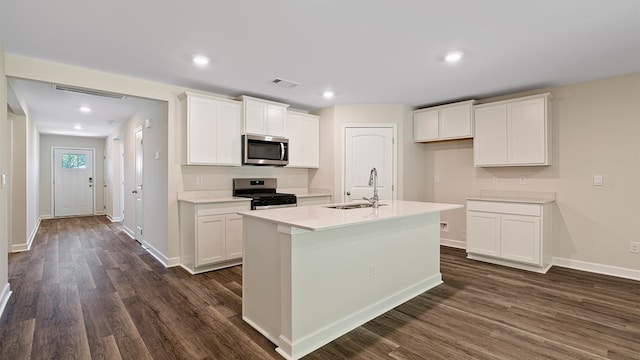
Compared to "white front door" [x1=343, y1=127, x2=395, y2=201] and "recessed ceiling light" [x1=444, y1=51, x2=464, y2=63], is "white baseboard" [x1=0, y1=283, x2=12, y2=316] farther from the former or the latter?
"recessed ceiling light" [x1=444, y1=51, x2=464, y2=63]

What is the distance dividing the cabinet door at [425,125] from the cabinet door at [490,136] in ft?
1.99

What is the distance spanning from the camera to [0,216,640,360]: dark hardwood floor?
6.86 ft

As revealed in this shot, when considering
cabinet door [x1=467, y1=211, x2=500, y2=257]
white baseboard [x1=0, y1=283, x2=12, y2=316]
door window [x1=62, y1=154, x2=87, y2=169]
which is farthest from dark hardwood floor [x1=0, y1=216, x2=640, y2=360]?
door window [x1=62, y1=154, x2=87, y2=169]

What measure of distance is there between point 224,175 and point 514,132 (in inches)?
160

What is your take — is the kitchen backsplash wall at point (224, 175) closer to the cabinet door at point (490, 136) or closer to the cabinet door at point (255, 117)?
the cabinet door at point (255, 117)

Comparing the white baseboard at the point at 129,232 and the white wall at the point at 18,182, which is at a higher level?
the white wall at the point at 18,182

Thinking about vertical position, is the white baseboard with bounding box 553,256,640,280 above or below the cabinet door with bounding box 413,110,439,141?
below

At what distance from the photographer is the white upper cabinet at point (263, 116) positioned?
4.26 meters

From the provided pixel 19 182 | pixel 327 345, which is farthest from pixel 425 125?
pixel 19 182

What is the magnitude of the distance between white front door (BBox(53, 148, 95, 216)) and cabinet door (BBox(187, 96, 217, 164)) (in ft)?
22.9

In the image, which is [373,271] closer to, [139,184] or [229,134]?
[229,134]

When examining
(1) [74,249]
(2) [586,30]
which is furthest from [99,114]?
(2) [586,30]

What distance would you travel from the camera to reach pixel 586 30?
2457 mm

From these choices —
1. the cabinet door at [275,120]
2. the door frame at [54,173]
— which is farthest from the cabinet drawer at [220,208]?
the door frame at [54,173]
